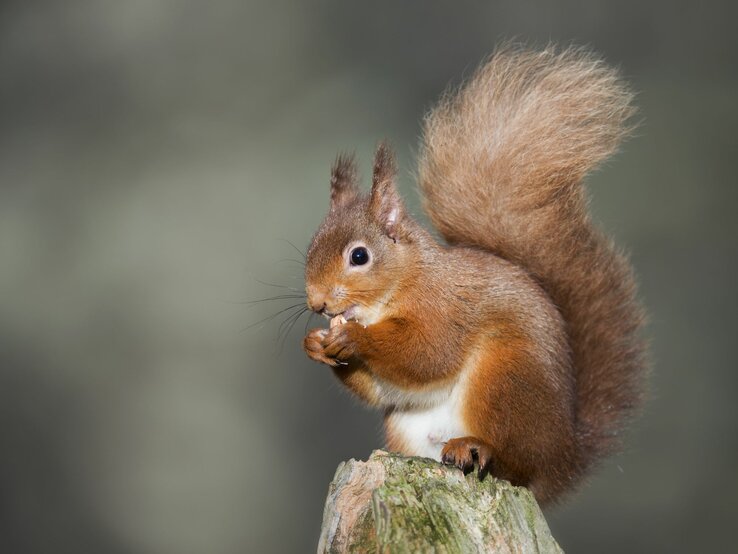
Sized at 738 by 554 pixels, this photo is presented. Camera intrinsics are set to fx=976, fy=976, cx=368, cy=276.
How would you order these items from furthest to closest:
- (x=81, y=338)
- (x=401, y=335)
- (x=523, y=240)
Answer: (x=81, y=338) < (x=523, y=240) < (x=401, y=335)

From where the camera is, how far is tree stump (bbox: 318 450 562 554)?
1.53 metres

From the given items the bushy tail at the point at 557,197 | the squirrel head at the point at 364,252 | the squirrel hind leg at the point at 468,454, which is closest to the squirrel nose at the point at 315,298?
the squirrel head at the point at 364,252

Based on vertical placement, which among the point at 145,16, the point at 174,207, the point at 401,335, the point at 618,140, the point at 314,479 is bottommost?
the point at 401,335

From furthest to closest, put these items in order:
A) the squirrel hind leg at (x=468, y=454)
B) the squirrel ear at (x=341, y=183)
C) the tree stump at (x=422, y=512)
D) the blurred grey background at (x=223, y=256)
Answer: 1. the blurred grey background at (x=223, y=256)
2. the squirrel ear at (x=341, y=183)
3. the squirrel hind leg at (x=468, y=454)
4. the tree stump at (x=422, y=512)

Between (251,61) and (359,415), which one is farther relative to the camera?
(251,61)

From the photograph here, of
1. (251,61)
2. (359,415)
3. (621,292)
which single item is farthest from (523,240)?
(251,61)

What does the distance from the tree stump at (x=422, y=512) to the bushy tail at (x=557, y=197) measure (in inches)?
22.1

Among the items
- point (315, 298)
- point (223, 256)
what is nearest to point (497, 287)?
point (315, 298)

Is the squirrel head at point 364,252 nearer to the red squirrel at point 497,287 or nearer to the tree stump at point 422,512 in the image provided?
the red squirrel at point 497,287

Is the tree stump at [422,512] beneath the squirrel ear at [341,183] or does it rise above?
beneath

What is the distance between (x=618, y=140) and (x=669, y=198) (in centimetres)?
228

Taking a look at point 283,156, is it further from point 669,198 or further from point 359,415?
point 669,198

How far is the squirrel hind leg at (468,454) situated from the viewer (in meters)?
1.83

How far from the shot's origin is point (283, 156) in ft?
14.5
